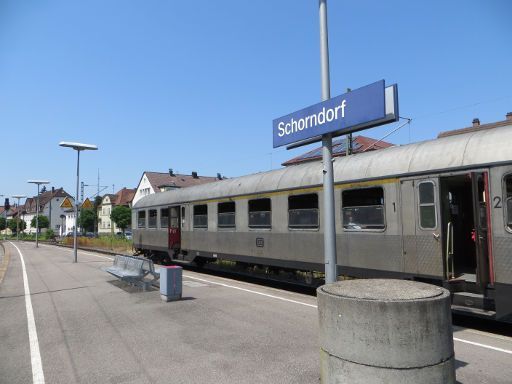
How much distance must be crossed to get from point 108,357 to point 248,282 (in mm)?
7737

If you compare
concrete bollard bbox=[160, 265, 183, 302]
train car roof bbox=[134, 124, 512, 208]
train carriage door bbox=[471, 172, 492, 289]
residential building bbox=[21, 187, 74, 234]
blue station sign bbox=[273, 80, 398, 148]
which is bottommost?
concrete bollard bbox=[160, 265, 183, 302]

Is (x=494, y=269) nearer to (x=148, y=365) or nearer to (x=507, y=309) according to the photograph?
(x=507, y=309)

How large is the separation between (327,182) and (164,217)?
12.6 m

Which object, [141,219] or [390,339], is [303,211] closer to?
[390,339]

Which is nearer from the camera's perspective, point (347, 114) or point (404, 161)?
point (347, 114)

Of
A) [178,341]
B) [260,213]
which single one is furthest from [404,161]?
[178,341]

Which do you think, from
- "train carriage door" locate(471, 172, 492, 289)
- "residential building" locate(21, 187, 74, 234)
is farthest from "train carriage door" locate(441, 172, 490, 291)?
"residential building" locate(21, 187, 74, 234)

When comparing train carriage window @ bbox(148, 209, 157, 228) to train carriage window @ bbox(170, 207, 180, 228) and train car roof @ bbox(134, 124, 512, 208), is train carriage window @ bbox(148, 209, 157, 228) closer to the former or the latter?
train carriage window @ bbox(170, 207, 180, 228)

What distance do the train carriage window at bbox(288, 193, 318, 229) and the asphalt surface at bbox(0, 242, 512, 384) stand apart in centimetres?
173

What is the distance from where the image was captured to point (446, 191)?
25.3 feet

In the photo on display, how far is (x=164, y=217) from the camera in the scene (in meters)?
18.5

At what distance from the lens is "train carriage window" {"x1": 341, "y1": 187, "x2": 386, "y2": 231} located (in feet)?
28.4

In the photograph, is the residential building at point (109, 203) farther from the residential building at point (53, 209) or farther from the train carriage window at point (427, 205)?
the train carriage window at point (427, 205)

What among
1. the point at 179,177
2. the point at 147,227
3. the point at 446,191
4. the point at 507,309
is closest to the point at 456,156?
the point at 446,191
